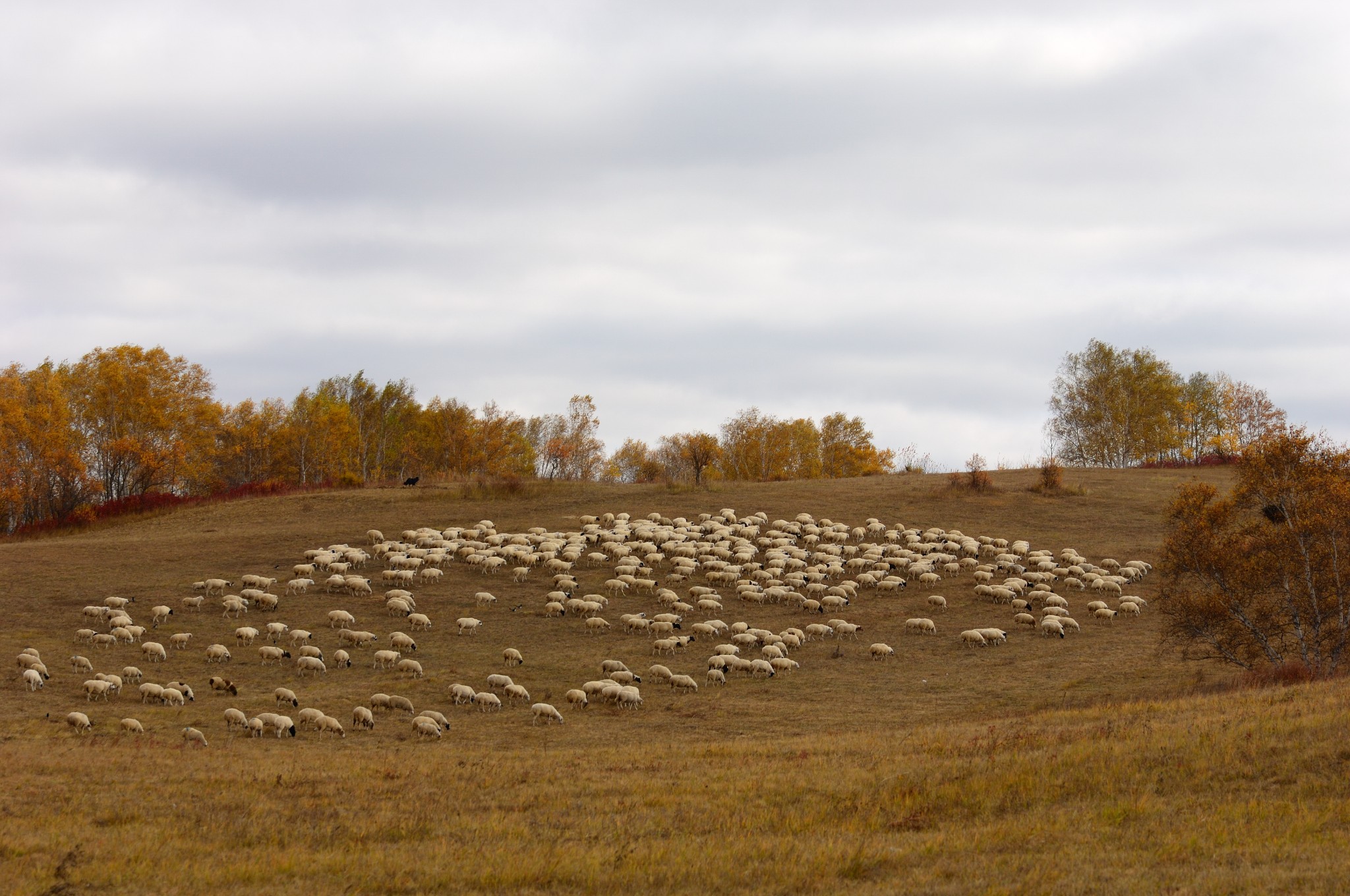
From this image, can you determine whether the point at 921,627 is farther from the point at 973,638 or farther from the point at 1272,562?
the point at 1272,562

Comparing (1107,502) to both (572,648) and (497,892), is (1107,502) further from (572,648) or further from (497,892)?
(497,892)

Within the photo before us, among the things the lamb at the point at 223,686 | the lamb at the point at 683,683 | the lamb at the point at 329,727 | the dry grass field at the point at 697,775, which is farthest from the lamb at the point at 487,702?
the lamb at the point at 223,686

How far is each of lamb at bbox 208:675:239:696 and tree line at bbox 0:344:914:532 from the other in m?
42.6

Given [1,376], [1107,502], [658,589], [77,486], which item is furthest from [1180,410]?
[1,376]

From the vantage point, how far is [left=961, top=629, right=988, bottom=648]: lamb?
34.1m

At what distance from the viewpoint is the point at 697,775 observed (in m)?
17.8

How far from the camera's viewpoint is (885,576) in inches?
1692

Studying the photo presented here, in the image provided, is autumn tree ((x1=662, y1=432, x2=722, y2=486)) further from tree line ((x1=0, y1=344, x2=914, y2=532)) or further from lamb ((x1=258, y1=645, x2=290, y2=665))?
lamb ((x1=258, y1=645, x2=290, y2=665))

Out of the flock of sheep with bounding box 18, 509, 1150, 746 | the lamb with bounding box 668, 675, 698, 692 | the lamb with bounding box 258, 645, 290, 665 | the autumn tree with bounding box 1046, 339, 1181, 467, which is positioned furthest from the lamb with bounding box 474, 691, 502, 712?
the autumn tree with bounding box 1046, 339, 1181, 467

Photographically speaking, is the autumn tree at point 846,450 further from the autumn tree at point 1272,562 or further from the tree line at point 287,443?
the autumn tree at point 1272,562

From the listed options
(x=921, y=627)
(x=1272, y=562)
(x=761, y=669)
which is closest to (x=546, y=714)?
(x=761, y=669)

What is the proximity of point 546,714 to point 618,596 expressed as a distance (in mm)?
14508

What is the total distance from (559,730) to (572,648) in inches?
342

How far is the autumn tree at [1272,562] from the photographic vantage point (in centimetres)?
2664
